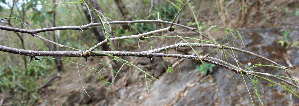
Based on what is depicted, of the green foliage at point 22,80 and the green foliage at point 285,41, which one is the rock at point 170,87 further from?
the green foliage at point 22,80

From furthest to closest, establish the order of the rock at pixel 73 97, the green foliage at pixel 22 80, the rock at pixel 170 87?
the green foliage at pixel 22 80, the rock at pixel 73 97, the rock at pixel 170 87

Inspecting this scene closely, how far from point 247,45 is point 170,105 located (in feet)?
6.24

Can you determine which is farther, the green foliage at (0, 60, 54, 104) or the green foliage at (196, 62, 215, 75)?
the green foliage at (0, 60, 54, 104)

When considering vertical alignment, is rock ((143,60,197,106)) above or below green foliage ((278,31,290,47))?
below

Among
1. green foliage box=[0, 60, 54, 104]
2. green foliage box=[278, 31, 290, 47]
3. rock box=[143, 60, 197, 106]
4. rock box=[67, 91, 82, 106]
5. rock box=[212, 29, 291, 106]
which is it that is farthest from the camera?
green foliage box=[0, 60, 54, 104]

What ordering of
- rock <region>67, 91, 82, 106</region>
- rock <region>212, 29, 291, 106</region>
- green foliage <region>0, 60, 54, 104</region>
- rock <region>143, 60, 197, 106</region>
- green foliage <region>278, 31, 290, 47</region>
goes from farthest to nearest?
1. green foliage <region>0, 60, 54, 104</region>
2. rock <region>67, 91, 82, 106</region>
3. rock <region>143, 60, 197, 106</region>
4. green foliage <region>278, 31, 290, 47</region>
5. rock <region>212, 29, 291, 106</region>

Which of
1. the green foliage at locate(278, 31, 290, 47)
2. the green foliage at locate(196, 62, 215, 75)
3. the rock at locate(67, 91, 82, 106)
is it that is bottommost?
the rock at locate(67, 91, 82, 106)

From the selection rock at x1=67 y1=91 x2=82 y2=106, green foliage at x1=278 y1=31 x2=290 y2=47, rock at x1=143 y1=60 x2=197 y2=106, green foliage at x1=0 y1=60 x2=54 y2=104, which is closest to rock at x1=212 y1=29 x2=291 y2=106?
green foliage at x1=278 y1=31 x2=290 y2=47

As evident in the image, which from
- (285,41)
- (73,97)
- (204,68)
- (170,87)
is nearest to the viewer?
(285,41)

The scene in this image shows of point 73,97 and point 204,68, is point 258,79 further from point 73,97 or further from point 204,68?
point 73,97

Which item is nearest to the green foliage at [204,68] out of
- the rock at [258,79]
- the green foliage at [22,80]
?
the rock at [258,79]

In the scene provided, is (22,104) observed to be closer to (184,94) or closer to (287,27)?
(184,94)

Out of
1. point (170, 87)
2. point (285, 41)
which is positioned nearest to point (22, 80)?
point (170, 87)

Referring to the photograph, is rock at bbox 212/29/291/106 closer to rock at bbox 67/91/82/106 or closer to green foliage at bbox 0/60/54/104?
rock at bbox 67/91/82/106
